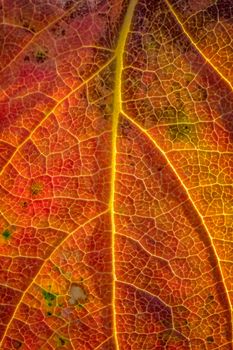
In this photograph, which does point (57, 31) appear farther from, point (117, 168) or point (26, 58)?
point (117, 168)

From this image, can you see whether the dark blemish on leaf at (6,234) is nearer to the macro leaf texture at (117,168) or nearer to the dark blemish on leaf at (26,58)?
the macro leaf texture at (117,168)

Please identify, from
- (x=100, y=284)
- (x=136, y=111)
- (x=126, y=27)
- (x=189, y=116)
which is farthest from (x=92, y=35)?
(x=100, y=284)

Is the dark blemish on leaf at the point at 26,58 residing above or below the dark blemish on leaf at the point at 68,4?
below

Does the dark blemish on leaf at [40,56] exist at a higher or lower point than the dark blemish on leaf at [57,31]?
lower

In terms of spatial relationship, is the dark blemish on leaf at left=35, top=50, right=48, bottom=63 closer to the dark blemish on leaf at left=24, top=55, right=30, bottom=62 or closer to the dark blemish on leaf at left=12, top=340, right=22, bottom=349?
the dark blemish on leaf at left=24, top=55, right=30, bottom=62

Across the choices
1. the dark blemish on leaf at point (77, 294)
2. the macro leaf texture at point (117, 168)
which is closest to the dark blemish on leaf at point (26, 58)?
the macro leaf texture at point (117, 168)

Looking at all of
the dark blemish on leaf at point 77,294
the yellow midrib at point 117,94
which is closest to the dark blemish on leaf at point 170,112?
the yellow midrib at point 117,94

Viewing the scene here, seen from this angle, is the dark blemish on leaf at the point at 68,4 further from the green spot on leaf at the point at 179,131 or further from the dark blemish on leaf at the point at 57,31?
the green spot on leaf at the point at 179,131

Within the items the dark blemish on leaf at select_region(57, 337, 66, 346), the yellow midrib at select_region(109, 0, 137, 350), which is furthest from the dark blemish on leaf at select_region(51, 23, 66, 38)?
the dark blemish on leaf at select_region(57, 337, 66, 346)

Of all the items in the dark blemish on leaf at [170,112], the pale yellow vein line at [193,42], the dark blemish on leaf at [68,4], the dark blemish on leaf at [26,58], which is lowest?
the dark blemish on leaf at [170,112]
